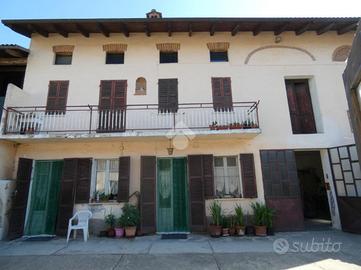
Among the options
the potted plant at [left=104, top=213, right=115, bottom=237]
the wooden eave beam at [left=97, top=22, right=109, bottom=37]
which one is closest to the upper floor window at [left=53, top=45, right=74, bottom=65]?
the wooden eave beam at [left=97, top=22, right=109, bottom=37]

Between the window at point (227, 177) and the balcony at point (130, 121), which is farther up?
the balcony at point (130, 121)

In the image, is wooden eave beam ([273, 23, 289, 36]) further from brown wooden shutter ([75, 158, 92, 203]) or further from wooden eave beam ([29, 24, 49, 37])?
wooden eave beam ([29, 24, 49, 37])

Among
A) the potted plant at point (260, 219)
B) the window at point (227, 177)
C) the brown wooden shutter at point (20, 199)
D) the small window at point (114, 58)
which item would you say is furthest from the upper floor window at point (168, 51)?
the potted plant at point (260, 219)

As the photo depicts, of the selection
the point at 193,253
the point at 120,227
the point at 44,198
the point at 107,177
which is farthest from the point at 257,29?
the point at 44,198

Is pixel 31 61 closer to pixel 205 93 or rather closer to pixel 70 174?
pixel 70 174

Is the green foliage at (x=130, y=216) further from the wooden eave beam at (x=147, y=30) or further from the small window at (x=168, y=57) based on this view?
the wooden eave beam at (x=147, y=30)

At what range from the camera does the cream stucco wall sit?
8.34 meters

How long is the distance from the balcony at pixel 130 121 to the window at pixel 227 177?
121cm

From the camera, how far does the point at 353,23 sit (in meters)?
9.09

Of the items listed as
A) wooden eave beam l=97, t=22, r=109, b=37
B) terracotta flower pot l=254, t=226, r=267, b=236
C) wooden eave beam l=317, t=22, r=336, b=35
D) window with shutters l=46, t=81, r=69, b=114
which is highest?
wooden eave beam l=97, t=22, r=109, b=37

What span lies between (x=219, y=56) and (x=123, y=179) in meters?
6.41

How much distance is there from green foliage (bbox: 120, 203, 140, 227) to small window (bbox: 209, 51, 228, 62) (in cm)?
673

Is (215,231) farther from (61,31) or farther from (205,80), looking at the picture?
(61,31)

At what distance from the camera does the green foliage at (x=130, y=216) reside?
24.2 feet
